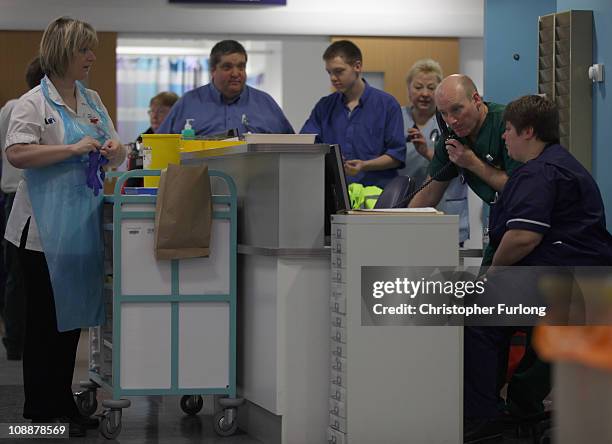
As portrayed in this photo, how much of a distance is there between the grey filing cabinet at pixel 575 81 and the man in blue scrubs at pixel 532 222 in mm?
1684

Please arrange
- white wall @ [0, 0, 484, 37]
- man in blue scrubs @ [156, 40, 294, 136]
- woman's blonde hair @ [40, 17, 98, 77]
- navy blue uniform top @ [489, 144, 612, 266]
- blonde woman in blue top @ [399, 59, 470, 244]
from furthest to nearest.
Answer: white wall @ [0, 0, 484, 37], blonde woman in blue top @ [399, 59, 470, 244], man in blue scrubs @ [156, 40, 294, 136], woman's blonde hair @ [40, 17, 98, 77], navy blue uniform top @ [489, 144, 612, 266]

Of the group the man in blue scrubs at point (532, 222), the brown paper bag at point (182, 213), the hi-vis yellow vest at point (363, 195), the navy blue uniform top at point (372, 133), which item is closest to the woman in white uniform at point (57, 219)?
the brown paper bag at point (182, 213)

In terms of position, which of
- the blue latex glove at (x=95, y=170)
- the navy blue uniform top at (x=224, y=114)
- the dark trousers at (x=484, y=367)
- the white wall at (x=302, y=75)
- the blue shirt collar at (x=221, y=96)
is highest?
the white wall at (x=302, y=75)

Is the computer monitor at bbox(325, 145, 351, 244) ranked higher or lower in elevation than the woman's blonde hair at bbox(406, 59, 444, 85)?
lower

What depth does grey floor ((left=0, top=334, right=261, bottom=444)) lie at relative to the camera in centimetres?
325

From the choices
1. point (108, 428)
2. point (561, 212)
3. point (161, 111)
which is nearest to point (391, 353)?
point (561, 212)

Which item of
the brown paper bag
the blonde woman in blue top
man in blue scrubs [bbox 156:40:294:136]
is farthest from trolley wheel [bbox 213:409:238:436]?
the blonde woman in blue top

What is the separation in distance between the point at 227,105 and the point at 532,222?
220 cm

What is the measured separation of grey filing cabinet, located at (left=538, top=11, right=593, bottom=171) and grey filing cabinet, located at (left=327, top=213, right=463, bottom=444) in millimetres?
2096

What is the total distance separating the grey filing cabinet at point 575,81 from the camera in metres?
4.74

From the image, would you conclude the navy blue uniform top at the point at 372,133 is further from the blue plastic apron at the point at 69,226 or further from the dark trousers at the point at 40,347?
the dark trousers at the point at 40,347

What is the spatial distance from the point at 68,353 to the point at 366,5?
5537 mm

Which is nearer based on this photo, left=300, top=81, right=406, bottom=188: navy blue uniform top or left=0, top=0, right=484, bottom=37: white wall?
left=300, top=81, right=406, bottom=188: navy blue uniform top

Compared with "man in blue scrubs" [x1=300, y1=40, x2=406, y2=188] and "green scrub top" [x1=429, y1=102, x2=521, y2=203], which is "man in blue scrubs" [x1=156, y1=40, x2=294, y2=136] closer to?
"man in blue scrubs" [x1=300, y1=40, x2=406, y2=188]
